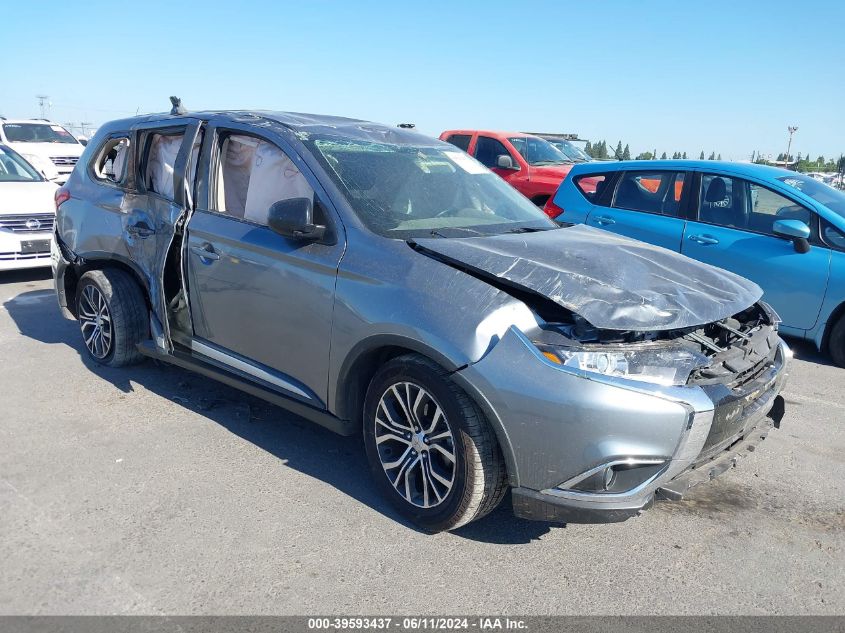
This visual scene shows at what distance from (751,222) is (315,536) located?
5.06 metres

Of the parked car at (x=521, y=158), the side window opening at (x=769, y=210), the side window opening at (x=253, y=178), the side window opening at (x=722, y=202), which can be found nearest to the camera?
the side window opening at (x=253, y=178)

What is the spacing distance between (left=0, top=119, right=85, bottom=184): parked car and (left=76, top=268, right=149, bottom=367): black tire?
41.9ft

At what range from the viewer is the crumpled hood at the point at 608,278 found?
3057 mm

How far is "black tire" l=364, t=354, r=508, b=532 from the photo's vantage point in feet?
10.1

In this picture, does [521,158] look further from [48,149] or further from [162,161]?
[48,149]

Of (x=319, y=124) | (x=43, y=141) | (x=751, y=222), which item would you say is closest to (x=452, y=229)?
(x=319, y=124)

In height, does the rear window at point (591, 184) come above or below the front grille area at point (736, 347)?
above

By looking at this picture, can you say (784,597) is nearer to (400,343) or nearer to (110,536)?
(400,343)

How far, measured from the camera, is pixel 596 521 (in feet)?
9.58

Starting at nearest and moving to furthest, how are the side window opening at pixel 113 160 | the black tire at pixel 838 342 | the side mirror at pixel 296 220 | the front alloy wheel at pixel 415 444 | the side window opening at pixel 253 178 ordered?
the front alloy wheel at pixel 415 444 → the side mirror at pixel 296 220 → the side window opening at pixel 253 178 → the side window opening at pixel 113 160 → the black tire at pixel 838 342

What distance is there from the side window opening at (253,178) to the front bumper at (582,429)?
5.50ft

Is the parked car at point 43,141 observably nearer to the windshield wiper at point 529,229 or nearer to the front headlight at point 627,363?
the windshield wiper at point 529,229

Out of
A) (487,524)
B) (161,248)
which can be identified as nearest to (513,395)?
(487,524)

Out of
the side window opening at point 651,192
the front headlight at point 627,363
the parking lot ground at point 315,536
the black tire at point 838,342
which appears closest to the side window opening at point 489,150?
the side window opening at point 651,192
